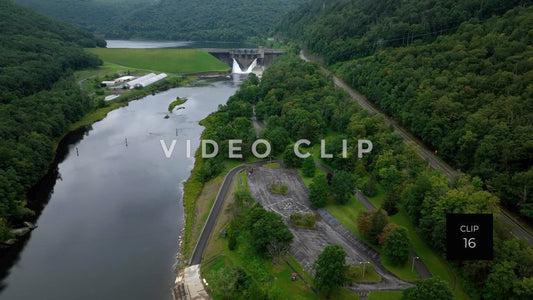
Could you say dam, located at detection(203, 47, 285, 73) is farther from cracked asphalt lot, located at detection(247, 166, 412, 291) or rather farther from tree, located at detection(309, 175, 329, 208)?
tree, located at detection(309, 175, 329, 208)

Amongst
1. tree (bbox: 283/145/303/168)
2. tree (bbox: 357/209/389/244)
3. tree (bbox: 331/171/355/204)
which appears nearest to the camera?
tree (bbox: 357/209/389/244)

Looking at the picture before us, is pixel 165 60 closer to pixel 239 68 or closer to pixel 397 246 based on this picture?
pixel 239 68

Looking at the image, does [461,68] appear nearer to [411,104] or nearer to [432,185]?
[411,104]

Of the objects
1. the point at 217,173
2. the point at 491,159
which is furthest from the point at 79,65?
the point at 491,159

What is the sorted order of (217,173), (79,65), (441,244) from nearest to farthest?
1. (441,244)
2. (217,173)
3. (79,65)

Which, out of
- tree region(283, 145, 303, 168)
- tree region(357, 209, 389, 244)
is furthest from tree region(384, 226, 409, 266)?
tree region(283, 145, 303, 168)

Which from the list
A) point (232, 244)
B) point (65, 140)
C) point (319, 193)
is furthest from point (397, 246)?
point (65, 140)

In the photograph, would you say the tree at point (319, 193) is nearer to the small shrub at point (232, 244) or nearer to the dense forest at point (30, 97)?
the small shrub at point (232, 244)
